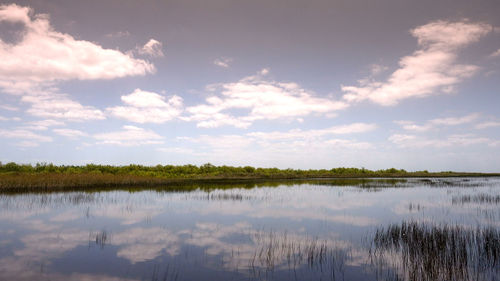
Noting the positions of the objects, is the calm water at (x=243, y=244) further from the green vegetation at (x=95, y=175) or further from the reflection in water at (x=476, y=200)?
the green vegetation at (x=95, y=175)

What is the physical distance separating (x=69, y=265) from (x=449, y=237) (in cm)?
1343

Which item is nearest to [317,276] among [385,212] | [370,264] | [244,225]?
[370,264]

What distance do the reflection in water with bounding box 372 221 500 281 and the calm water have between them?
33 mm

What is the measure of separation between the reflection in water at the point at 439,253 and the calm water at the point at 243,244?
0.11 ft

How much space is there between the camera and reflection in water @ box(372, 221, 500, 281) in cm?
775

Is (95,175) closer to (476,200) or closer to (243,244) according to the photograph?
(243,244)

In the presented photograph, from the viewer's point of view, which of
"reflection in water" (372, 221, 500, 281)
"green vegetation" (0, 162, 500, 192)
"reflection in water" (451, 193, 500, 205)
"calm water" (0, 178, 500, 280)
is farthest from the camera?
"green vegetation" (0, 162, 500, 192)

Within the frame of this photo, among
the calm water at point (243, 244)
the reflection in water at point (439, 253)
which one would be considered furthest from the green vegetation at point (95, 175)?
the reflection in water at point (439, 253)

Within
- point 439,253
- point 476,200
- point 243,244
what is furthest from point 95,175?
point 476,200

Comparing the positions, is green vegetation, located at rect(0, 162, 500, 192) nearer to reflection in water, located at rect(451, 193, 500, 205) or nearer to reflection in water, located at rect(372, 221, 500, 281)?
reflection in water, located at rect(372, 221, 500, 281)

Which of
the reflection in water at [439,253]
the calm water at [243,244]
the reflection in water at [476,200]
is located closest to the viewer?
the reflection in water at [439,253]

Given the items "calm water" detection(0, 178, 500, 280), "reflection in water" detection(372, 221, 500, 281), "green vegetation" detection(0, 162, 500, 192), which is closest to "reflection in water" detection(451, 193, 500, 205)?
"calm water" detection(0, 178, 500, 280)

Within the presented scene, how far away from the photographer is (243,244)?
36.1ft

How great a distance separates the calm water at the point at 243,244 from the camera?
318 inches
